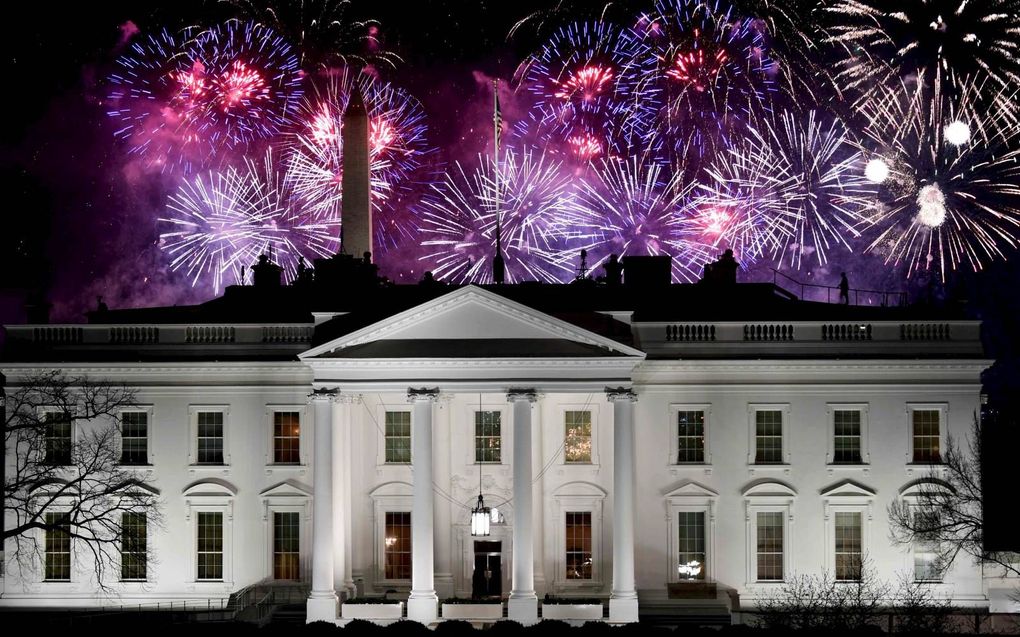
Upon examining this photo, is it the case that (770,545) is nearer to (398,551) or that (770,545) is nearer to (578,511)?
(578,511)

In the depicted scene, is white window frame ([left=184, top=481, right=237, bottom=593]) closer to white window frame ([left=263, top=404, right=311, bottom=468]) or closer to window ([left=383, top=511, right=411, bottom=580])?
white window frame ([left=263, top=404, right=311, bottom=468])

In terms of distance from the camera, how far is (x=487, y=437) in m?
58.5

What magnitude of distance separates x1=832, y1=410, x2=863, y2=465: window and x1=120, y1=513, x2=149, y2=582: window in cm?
2405

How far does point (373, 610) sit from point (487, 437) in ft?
25.4

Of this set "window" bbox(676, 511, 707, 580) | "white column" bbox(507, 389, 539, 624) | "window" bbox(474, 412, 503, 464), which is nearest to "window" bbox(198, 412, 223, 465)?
"window" bbox(474, 412, 503, 464)

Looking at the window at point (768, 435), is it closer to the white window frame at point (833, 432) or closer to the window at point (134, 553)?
the white window frame at point (833, 432)

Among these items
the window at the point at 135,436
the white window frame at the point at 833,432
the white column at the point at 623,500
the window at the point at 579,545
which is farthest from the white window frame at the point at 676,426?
the window at the point at 135,436

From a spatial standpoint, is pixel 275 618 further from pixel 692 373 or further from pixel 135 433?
pixel 692 373

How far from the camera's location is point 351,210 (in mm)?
72750

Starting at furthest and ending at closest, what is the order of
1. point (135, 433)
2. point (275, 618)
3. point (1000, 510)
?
point (1000, 510) → point (135, 433) → point (275, 618)

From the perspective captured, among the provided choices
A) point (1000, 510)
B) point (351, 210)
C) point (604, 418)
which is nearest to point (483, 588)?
point (604, 418)

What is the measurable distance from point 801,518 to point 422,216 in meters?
36.6

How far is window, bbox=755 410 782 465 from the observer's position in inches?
2281

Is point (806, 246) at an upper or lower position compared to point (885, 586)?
upper
